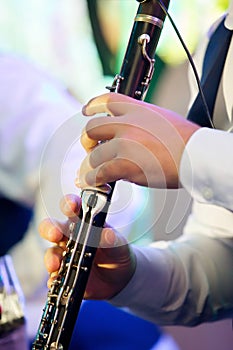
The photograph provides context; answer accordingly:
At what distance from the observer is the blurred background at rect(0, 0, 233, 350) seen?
2.10m

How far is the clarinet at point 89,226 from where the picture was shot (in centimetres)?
76

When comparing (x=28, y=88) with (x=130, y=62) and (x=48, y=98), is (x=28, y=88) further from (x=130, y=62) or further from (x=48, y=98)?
(x=130, y=62)

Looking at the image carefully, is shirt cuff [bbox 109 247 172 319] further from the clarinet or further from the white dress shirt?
the clarinet

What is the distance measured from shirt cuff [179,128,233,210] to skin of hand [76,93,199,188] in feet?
0.05

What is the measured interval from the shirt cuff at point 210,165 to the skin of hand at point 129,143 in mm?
16

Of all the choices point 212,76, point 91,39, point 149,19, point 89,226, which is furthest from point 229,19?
point 91,39

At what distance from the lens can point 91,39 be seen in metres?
2.24

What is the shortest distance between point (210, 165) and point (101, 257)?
190 millimetres

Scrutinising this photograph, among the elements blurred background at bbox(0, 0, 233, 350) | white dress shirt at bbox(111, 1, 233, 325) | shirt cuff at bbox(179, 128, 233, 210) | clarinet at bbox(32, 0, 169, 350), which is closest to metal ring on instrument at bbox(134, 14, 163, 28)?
clarinet at bbox(32, 0, 169, 350)

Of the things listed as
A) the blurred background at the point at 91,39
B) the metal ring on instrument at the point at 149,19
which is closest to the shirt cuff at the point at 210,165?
the metal ring on instrument at the point at 149,19

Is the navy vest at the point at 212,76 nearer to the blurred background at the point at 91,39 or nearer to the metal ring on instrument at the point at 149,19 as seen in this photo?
the metal ring on instrument at the point at 149,19

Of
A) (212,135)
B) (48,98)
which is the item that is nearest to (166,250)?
(212,135)

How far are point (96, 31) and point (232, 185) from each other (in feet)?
5.08

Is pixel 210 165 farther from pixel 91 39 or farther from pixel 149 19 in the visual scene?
pixel 91 39
